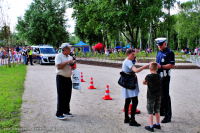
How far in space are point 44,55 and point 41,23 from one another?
50.3ft

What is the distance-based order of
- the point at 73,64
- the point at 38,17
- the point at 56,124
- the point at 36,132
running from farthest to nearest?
the point at 38,17 < the point at 73,64 < the point at 56,124 < the point at 36,132

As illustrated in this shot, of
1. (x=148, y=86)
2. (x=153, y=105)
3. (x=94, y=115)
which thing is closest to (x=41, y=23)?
(x=94, y=115)

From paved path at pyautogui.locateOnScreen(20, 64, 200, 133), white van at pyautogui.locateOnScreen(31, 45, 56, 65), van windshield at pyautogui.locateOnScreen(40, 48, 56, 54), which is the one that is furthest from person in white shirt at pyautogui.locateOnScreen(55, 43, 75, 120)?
van windshield at pyautogui.locateOnScreen(40, 48, 56, 54)

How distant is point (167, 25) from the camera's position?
3681cm

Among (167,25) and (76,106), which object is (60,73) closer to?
(76,106)

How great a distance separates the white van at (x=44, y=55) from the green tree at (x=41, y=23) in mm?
12710

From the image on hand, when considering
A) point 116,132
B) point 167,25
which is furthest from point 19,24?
point 116,132

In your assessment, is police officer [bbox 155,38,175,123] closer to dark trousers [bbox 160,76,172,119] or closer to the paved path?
dark trousers [bbox 160,76,172,119]

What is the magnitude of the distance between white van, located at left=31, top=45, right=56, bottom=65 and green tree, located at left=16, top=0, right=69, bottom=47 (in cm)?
1271

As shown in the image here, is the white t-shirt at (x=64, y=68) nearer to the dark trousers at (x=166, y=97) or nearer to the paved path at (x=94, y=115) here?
the paved path at (x=94, y=115)

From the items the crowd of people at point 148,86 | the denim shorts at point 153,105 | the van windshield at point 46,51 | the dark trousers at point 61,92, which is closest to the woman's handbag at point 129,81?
the crowd of people at point 148,86

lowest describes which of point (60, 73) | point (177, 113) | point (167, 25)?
point (177, 113)

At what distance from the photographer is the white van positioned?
21.1m

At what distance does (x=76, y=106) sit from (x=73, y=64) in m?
1.67
